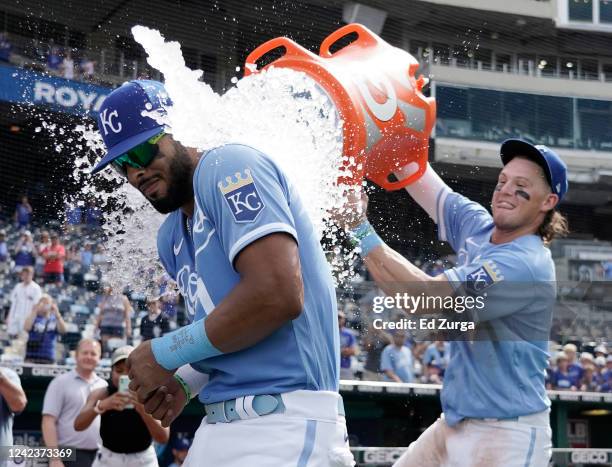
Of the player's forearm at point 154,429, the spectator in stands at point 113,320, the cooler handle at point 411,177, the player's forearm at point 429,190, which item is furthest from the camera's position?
the spectator in stands at point 113,320

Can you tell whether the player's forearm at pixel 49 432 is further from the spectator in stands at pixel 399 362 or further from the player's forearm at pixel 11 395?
the spectator in stands at pixel 399 362

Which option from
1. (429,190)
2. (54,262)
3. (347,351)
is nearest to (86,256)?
(54,262)

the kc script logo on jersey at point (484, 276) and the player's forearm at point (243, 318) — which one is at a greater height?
the kc script logo on jersey at point (484, 276)

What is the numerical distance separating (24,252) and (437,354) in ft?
14.1

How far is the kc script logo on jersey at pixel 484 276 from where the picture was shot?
142 inches

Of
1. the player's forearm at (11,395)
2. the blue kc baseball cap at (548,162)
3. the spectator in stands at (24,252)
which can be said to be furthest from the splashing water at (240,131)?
the spectator in stands at (24,252)

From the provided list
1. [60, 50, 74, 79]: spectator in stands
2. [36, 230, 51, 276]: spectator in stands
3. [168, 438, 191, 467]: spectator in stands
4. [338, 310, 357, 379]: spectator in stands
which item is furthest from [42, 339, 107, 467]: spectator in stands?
[36, 230, 51, 276]: spectator in stands

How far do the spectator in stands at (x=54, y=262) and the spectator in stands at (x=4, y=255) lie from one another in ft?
1.39

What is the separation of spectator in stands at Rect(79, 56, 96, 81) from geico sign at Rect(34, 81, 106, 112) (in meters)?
0.32

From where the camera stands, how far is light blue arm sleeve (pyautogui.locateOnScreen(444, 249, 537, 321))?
361cm

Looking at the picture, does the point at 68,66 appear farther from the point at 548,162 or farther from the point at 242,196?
the point at 242,196

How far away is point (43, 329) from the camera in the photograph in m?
8.53

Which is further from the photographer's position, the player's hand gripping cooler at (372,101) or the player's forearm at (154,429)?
the player's forearm at (154,429)

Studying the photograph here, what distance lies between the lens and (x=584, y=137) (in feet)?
29.0
